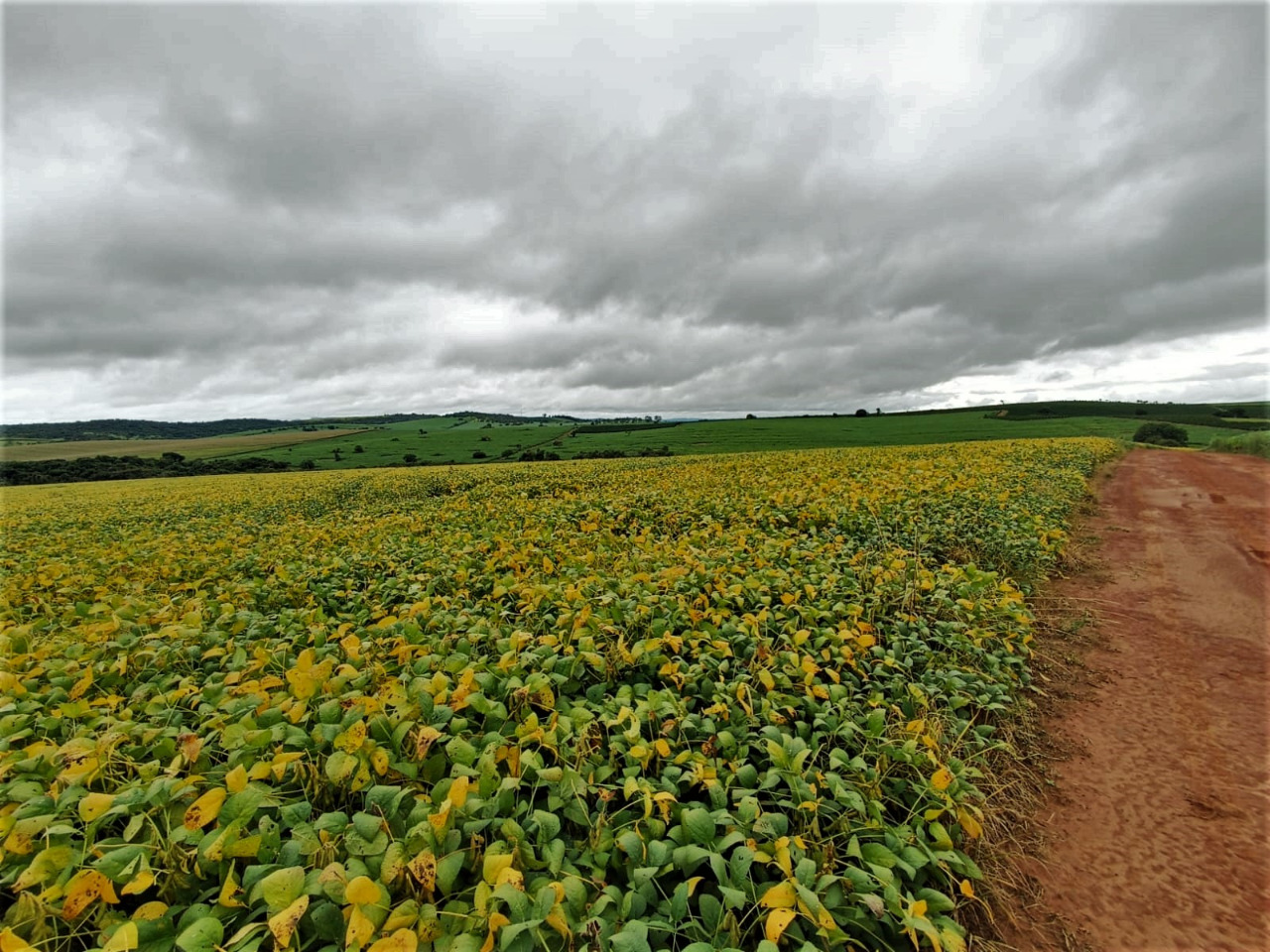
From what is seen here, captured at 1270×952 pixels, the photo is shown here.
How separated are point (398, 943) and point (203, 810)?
131 centimetres

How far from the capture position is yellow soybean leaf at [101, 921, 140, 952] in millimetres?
1860

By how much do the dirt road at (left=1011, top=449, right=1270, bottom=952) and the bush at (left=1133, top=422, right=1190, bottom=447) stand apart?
60506 mm

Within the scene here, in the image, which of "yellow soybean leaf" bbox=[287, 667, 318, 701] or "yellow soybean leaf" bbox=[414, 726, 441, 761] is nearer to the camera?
"yellow soybean leaf" bbox=[414, 726, 441, 761]

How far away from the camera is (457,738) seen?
3127 millimetres

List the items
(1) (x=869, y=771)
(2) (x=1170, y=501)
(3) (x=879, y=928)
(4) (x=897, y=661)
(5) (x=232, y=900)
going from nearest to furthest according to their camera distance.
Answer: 1. (5) (x=232, y=900)
2. (3) (x=879, y=928)
3. (1) (x=869, y=771)
4. (4) (x=897, y=661)
5. (2) (x=1170, y=501)

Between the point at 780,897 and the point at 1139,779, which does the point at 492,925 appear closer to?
the point at 780,897

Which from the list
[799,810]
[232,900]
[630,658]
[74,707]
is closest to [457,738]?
[232,900]

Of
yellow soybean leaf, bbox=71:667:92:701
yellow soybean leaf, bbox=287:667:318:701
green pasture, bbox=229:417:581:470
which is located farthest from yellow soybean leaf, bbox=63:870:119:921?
green pasture, bbox=229:417:581:470

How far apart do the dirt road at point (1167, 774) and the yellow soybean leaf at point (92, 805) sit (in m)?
4.81

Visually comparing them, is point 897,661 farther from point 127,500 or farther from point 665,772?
point 127,500

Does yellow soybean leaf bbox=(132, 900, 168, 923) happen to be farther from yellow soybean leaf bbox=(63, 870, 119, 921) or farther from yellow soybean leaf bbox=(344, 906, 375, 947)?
yellow soybean leaf bbox=(344, 906, 375, 947)

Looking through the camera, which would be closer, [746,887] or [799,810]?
[746,887]

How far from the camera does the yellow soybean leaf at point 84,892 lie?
2031 millimetres

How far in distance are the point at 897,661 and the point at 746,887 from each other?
9.75 feet
